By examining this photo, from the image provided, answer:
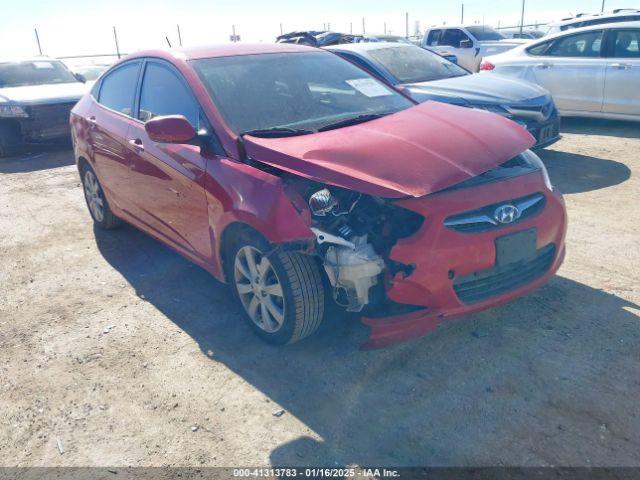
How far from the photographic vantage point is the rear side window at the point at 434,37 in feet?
50.8

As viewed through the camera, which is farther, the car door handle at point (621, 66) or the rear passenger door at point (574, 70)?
the rear passenger door at point (574, 70)

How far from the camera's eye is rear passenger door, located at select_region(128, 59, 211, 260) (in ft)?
12.1

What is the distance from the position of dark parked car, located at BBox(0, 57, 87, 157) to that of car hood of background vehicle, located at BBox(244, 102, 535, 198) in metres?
7.25

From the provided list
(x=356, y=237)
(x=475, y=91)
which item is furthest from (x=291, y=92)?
(x=475, y=91)

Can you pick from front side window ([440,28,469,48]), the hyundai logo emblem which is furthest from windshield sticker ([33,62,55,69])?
the hyundai logo emblem

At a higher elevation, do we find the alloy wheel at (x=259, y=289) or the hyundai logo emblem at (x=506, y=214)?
the hyundai logo emblem at (x=506, y=214)

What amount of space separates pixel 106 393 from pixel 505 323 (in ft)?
7.72

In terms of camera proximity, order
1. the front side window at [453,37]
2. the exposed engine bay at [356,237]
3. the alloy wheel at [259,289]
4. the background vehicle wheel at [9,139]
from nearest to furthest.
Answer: the exposed engine bay at [356,237], the alloy wheel at [259,289], the background vehicle wheel at [9,139], the front side window at [453,37]

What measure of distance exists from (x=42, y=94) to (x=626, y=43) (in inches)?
354

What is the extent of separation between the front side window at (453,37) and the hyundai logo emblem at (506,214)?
43.4ft

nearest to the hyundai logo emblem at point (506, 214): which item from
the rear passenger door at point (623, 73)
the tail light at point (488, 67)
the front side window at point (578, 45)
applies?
the rear passenger door at point (623, 73)

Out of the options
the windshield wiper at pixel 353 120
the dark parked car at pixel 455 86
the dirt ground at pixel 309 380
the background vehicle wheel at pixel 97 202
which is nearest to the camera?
the dirt ground at pixel 309 380

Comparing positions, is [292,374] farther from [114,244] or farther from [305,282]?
[114,244]

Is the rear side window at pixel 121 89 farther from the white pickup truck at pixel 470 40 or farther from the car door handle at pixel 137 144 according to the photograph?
the white pickup truck at pixel 470 40
